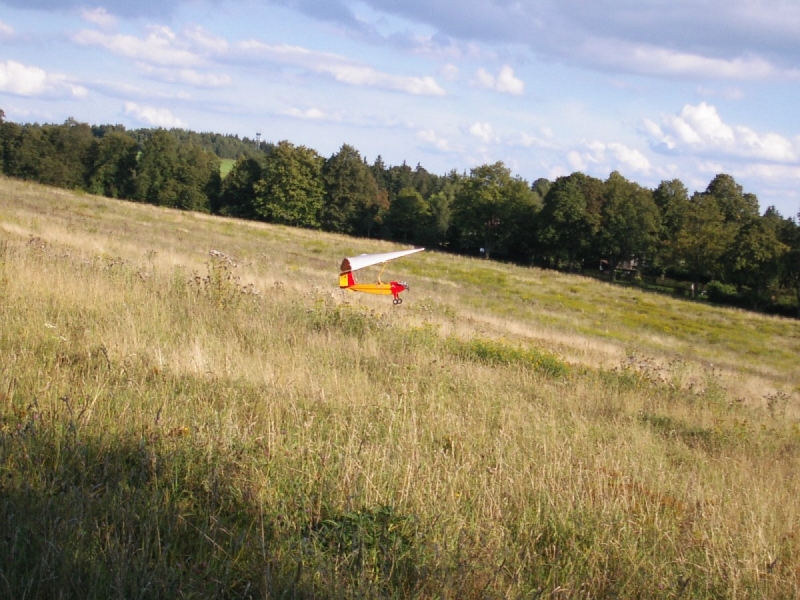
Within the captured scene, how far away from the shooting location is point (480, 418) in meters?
5.68

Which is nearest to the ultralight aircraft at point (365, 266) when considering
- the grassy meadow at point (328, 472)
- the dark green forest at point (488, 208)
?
the grassy meadow at point (328, 472)

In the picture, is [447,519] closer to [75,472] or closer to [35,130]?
[75,472]

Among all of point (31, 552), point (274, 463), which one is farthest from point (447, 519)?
point (31, 552)

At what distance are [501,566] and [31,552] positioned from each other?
2.03 m

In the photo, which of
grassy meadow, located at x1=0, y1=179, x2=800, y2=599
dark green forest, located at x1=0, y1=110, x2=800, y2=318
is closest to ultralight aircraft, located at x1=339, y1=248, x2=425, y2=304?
grassy meadow, located at x1=0, y1=179, x2=800, y2=599

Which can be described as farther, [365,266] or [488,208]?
[488,208]

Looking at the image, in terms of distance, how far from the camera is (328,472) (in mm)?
3826

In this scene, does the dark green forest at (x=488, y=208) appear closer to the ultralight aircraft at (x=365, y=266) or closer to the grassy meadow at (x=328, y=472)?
the ultralight aircraft at (x=365, y=266)

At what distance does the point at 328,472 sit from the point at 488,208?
70492mm

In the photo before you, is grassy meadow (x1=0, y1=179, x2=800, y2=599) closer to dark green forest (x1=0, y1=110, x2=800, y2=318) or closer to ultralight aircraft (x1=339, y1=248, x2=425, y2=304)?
ultralight aircraft (x1=339, y1=248, x2=425, y2=304)

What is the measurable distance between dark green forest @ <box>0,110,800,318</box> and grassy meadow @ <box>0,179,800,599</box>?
2225 inches

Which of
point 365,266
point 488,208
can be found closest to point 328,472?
point 365,266

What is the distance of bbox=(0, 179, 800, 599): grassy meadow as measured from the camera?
9.85 ft

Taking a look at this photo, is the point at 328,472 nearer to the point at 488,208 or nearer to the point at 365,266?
the point at 365,266
